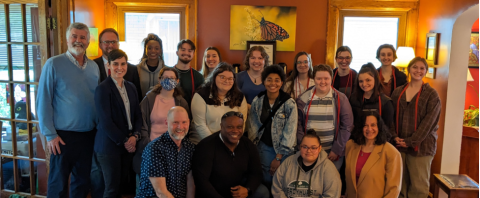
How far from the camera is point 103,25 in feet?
16.6

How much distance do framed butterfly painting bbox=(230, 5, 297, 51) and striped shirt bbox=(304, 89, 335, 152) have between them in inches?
92.9

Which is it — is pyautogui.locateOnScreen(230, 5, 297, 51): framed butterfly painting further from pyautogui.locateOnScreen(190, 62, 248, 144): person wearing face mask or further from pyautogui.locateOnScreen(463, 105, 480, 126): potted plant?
pyautogui.locateOnScreen(463, 105, 480, 126): potted plant

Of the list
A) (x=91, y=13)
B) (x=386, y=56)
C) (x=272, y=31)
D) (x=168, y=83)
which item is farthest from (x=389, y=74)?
(x=91, y=13)

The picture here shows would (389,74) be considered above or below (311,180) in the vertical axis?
above

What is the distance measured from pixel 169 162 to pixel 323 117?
130 cm

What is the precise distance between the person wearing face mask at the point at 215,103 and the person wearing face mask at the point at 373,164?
3.23 feet

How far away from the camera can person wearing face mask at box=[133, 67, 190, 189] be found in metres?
2.88

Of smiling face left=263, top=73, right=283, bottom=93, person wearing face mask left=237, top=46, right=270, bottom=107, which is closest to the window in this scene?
person wearing face mask left=237, top=46, right=270, bottom=107

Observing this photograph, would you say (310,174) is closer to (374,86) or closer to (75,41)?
(374,86)

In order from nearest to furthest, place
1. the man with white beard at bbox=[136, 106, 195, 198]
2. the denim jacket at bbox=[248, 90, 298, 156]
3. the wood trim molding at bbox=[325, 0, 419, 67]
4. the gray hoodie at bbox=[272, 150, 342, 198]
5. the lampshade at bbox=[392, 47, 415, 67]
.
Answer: the man with white beard at bbox=[136, 106, 195, 198], the gray hoodie at bbox=[272, 150, 342, 198], the denim jacket at bbox=[248, 90, 298, 156], the lampshade at bbox=[392, 47, 415, 67], the wood trim molding at bbox=[325, 0, 419, 67]

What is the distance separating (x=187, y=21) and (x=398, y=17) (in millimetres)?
3107

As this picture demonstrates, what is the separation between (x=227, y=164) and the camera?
8.38ft

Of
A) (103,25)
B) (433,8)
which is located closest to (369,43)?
(433,8)

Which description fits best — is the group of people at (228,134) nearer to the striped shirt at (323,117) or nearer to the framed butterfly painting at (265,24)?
the striped shirt at (323,117)
